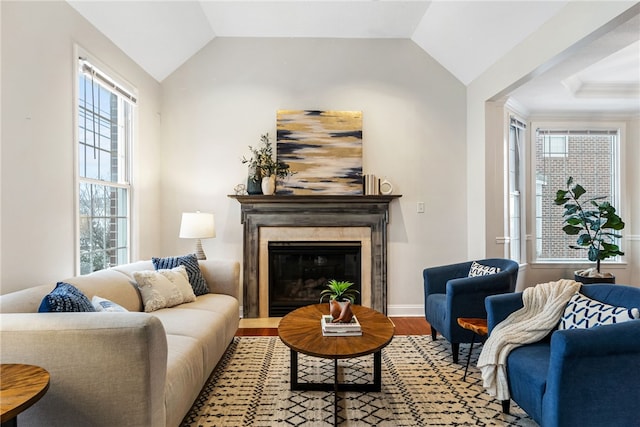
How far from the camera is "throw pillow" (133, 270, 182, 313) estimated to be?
261 cm

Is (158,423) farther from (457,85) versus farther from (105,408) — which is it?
(457,85)

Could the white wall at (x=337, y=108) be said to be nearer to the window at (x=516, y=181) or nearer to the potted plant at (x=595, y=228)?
the window at (x=516, y=181)

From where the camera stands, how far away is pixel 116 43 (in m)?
3.13

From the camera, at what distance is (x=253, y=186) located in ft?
12.6

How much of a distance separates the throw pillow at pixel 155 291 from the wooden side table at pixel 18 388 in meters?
1.25

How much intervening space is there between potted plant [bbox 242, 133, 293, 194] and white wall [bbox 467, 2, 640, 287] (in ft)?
7.09

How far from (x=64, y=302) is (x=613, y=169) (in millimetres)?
6089

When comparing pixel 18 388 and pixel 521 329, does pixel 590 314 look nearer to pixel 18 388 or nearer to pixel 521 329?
pixel 521 329

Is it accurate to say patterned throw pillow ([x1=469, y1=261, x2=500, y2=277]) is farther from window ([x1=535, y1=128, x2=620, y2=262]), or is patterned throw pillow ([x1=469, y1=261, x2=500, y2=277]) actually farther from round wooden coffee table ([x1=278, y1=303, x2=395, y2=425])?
window ([x1=535, y1=128, x2=620, y2=262])

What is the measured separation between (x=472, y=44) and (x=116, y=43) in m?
3.47

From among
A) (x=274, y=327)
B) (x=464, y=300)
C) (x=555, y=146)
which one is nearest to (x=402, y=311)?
(x=464, y=300)

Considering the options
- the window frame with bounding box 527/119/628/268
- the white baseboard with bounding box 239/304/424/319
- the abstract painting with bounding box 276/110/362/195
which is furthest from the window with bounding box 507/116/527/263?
the abstract painting with bounding box 276/110/362/195

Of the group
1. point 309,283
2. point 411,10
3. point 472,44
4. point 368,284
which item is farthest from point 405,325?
point 411,10

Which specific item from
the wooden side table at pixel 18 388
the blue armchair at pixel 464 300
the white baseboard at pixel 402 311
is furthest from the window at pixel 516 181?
the wooden side table at pixel 18 388
